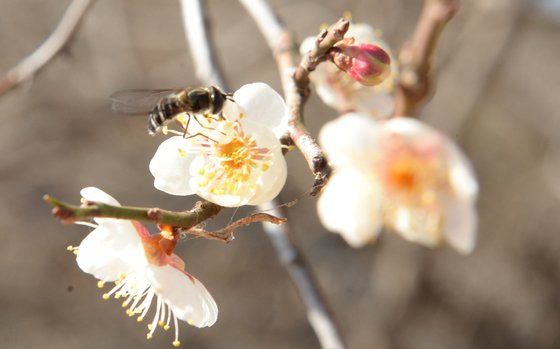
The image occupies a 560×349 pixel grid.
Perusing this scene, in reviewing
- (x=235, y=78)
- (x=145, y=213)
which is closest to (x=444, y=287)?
(x=235, y=78)

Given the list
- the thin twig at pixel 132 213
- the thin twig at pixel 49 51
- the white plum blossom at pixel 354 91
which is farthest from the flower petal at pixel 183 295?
the thin twig at pixel 49 51

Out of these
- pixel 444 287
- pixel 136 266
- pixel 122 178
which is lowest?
pixel 444 287

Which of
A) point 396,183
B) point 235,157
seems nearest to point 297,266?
point 235,157

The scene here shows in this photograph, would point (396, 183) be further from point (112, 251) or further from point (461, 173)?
point (112, 251)

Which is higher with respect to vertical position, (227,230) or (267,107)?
(267,107)

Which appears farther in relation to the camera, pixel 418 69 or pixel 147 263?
pixel 418 69

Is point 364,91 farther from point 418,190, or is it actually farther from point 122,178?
point 122,178

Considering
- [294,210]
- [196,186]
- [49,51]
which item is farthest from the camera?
[294,210]
